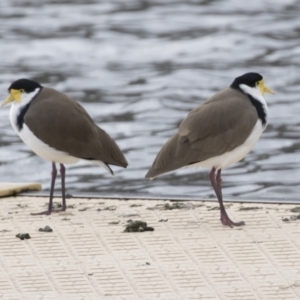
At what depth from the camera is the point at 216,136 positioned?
7664mm

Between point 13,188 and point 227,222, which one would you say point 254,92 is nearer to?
point 227,222

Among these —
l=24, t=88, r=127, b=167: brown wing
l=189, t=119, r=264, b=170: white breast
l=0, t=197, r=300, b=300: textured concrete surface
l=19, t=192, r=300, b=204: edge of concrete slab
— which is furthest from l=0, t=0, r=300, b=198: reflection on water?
l=0, t=197, r=300, b=300: textured concrete surface

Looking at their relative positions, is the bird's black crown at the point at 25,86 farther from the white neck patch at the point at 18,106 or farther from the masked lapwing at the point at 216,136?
the masked lapwing at the point at 216,136

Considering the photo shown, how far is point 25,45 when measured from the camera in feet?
67.6

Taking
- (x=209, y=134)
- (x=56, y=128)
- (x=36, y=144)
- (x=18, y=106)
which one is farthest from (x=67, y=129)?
(x=209, y=134)

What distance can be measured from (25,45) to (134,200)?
1280 centimetres

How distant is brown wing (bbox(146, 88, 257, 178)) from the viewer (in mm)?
7645

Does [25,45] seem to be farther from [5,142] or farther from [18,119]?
[18,119]

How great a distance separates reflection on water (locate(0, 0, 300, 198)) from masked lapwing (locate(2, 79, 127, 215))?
11.0 feet

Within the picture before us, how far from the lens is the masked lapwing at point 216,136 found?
764cm

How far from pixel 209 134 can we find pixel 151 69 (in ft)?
36.1

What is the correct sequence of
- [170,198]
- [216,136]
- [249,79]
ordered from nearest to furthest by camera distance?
[216,136], [249,79], [170,198]

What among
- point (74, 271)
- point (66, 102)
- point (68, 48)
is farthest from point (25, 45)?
point (74, 271)

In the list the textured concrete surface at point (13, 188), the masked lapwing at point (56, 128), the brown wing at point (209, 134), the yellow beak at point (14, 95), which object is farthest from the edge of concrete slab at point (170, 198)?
the yellow beak at point (14, 95)
